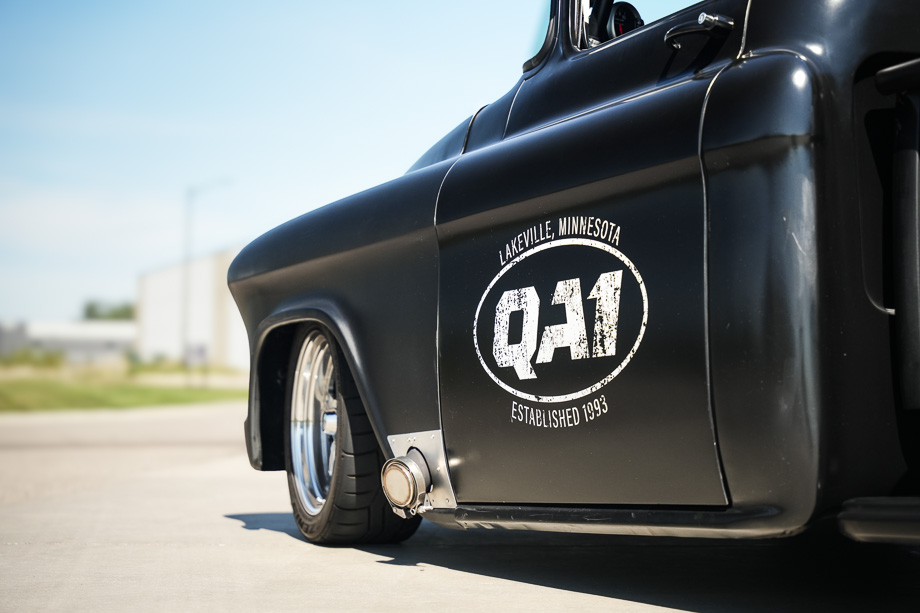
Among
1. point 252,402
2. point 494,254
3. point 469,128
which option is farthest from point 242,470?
point 494,254

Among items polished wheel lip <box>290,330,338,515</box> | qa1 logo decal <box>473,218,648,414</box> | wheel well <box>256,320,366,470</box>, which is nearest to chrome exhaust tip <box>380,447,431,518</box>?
qa1 logo decal <box>473,218,648,414</box>

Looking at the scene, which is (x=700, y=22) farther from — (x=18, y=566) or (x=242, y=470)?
(x=242, y=470)

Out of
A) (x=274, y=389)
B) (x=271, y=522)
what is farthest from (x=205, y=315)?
(x=274, y=389)

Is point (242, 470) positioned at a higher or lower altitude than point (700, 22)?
lower

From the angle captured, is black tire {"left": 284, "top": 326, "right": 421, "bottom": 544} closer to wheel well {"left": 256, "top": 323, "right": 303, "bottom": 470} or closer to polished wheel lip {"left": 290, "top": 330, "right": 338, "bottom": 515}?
polished wheel lip {"left": 290, "top": 330, "right": 338, "bottom": 515}

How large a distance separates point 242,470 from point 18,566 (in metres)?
5.39

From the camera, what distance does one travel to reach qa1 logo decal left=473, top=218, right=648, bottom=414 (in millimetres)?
2744

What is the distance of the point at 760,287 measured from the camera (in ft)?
7.88

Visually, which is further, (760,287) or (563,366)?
(563,366)

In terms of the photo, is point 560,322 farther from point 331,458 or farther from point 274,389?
point 274,389

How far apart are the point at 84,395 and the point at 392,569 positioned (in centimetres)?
2915

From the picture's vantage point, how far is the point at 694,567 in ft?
12.3

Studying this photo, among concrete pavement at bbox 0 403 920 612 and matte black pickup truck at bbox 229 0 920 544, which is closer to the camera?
matte black pickup truck at bbox 229 0 920 544

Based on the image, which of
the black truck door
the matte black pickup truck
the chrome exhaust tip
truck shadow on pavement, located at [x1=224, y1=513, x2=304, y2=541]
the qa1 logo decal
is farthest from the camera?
truck shadow on pavement, located at [x1=224, y1=513, x2=304, y2=541]
